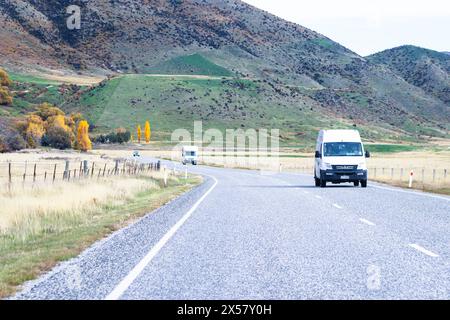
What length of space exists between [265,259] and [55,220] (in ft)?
26.5

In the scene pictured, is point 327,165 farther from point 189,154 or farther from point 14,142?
point 14,142

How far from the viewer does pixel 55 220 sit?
679 inches

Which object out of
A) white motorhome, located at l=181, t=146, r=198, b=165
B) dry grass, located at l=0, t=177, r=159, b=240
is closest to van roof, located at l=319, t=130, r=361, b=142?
dry grass, located at l=0, t=177, r=159, b=240

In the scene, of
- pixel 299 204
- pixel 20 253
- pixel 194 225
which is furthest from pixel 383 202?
pixel 20 253

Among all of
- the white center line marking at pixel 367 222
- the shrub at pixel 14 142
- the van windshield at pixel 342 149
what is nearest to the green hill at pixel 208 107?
the shrub at pixel 14 142

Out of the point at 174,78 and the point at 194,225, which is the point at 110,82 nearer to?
the point at 174,78

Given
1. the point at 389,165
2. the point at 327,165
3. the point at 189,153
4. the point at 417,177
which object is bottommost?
the point at 389,165

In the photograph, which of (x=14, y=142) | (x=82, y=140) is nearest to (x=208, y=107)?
(x=82, y=140)

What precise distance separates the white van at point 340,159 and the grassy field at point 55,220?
7.81 m

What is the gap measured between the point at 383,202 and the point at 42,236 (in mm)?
11629

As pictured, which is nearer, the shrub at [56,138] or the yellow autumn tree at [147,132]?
the shrub at [56,138]

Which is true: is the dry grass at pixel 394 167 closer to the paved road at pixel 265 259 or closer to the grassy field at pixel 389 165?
the grassy field at pixel 389 165

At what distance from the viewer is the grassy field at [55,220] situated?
10422 mm

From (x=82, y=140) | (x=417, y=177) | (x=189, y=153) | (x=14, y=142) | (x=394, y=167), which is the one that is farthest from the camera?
(x=82, y=140)
